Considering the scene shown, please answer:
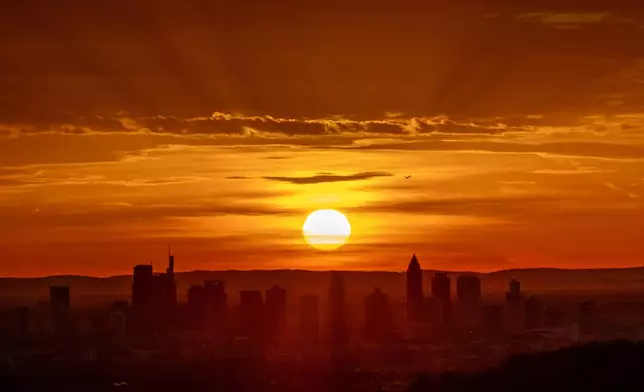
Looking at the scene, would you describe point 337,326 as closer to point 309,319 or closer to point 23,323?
point 309,319

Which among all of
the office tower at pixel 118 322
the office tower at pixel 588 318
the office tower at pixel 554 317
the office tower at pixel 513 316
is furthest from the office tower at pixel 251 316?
the office tower at pixel 588 318

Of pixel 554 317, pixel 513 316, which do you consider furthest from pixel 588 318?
pixel 513 316

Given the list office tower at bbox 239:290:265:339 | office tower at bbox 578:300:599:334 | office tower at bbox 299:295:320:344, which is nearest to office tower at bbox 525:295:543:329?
office tower at bbox 578:300:599:334

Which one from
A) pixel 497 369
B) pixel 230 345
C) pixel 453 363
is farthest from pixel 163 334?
pixel 497 369

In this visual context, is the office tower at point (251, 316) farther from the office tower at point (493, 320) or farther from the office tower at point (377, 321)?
the office tower at point (493, 320)

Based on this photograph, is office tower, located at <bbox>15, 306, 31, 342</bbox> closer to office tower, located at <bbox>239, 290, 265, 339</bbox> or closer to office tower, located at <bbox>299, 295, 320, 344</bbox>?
office tower, located at <bbox>239, 290, 265, 339</bbox>

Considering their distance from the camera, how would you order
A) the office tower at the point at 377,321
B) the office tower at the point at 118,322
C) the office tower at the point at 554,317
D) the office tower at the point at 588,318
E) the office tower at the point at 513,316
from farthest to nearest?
the office tower at the point at 118,322 < the office tower at the point at 513,316 < the office tower at the point at 377,321 < the office tower at the point at 554,317 < the office tower at the point at 588,318
